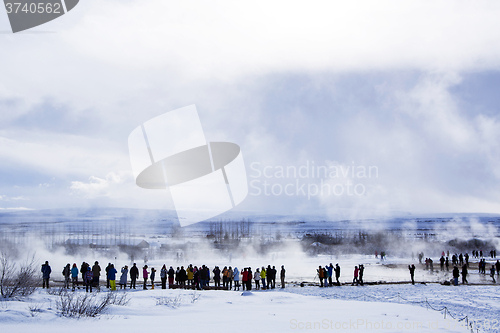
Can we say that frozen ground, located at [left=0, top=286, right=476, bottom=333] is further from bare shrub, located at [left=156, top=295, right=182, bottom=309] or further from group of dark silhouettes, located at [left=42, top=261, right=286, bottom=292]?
group of dark silhouettes, located at [left=42, top=261, right=286, bottom=292]

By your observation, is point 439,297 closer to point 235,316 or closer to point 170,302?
point 235,316

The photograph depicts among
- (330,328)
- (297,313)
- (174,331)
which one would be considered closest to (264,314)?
(297,313)

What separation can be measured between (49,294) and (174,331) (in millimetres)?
7744

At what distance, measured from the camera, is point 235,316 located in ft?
37.0

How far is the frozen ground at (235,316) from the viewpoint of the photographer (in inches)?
353

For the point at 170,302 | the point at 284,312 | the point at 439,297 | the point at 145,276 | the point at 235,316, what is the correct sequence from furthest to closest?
the point at 145,276
the point at 439,297
the point at 170,302
the point at 284,312
the point at 235,316

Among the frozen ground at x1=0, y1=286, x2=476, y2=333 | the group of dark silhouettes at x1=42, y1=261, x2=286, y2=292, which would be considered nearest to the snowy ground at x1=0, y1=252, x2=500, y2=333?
the frozen ground at x1=0, y1=286, x2=476, y2=333

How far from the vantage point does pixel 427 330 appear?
10.1m

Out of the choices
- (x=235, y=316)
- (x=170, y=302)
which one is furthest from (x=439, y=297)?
(x=170, y=302)

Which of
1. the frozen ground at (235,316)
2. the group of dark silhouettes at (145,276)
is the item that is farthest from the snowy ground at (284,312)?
the group of dark silhouettes at (145,276)

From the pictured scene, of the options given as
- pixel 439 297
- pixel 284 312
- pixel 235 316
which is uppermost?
pixel 235 316

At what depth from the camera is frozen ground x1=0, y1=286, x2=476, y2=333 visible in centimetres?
898

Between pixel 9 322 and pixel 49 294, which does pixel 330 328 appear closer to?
pixel 9 322

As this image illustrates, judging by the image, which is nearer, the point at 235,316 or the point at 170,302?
the point at 235,316
